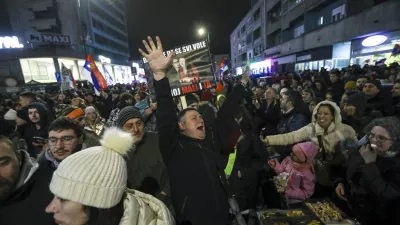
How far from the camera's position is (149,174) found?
2.85 meters

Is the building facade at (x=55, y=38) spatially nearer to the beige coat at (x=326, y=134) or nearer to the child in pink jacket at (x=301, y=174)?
the beige coat at (x=326, y=134)

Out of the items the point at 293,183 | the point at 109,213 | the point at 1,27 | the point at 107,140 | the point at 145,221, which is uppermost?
the point at 1,27

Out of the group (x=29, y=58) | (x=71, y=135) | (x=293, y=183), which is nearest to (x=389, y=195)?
(x=293, y=183)

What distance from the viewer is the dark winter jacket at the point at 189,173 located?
2.06 metres

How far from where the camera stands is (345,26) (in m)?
19.7

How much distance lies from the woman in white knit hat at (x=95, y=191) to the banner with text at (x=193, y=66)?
362cm

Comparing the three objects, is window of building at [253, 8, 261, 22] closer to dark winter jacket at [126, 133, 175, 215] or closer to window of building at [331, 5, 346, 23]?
window of building at [331, 5, 346, 23]

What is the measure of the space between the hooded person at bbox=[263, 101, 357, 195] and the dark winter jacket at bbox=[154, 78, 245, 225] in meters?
2.00

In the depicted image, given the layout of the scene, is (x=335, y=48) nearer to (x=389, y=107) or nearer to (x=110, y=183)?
(x=389, y=107)

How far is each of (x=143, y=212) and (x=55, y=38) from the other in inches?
1763

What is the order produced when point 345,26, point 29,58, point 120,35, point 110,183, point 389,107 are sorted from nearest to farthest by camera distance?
point 110,183 → point 389,107 → point 345,26 → point 29,58 → point 120,35

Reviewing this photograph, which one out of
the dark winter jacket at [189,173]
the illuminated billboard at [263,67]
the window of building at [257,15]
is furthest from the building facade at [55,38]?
the window of building at [257,15]

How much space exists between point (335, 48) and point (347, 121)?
22.4 metres

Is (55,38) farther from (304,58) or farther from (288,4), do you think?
(304,58)
